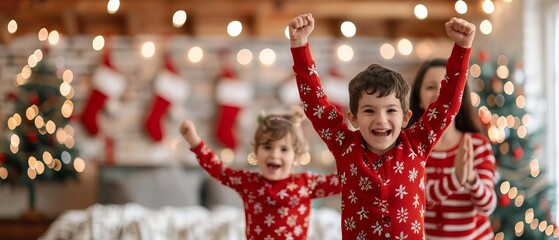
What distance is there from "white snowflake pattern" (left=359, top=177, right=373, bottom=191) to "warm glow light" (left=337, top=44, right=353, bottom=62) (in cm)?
352

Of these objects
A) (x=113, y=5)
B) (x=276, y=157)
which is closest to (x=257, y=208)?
(x=276, y=157)

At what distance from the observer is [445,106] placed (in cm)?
147

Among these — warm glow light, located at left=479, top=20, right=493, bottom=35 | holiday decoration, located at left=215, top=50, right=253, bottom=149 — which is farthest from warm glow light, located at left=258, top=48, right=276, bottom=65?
warm glow light, located at left=479, top=20, right=493, bottom=35

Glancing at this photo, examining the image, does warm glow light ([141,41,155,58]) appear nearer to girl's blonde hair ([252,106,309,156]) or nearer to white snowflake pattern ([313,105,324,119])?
girl's blonde hair ([252,106,309,156])

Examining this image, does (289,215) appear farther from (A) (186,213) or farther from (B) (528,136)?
(A) (186,213)

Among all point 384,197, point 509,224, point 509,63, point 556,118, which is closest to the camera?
point 384,197

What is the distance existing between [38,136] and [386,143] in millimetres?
3649

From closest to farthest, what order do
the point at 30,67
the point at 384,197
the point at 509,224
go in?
the point at 384,197 < the point at 509,224 < the point at 30,67

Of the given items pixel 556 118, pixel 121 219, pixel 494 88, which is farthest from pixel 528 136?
pixel 121 219

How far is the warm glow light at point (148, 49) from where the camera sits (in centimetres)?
486

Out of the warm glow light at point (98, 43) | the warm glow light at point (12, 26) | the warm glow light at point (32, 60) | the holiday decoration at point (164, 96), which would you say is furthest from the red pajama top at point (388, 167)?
the warm glow light at point (12, 26)

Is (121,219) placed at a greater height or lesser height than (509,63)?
lesser

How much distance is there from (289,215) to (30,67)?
3443 millimetres

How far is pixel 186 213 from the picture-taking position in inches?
157
